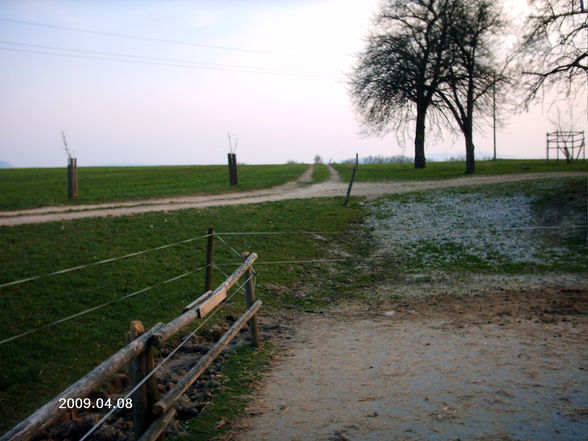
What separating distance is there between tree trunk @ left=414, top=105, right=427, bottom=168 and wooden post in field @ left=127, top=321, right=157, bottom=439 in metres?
38.9

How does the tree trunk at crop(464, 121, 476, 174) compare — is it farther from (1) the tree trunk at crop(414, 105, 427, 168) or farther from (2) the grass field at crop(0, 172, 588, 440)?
(2) the grass field at crop(0, 172, 588, 440)

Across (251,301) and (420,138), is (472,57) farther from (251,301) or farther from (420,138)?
(251,301)

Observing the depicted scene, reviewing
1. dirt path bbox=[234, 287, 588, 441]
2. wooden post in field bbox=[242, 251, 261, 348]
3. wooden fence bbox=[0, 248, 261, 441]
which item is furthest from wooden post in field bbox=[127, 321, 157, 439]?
wooden post in field bbox=[242, 251, 261, 348]

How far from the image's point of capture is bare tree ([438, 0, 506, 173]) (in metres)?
34.9

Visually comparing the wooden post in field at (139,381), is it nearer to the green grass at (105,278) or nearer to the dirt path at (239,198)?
the green grass at (105,278)

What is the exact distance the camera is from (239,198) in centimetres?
2356

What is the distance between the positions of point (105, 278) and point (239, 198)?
1373cm

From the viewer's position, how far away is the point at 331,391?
241 inches

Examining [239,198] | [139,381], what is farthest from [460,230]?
[139,381]

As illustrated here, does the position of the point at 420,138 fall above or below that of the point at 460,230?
above

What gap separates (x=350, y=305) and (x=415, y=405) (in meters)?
5.67

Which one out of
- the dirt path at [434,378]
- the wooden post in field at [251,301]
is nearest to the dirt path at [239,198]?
the wooden post in field at [251,301]

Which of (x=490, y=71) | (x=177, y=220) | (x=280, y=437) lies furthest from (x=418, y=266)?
(x=490, y=71)

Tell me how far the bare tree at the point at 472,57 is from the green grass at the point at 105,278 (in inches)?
850
